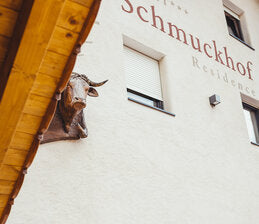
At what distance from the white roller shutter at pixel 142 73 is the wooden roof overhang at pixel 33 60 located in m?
3.99

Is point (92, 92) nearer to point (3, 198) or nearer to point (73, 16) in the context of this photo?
point (3, 198)

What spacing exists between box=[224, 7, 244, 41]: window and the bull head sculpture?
630 centimetres

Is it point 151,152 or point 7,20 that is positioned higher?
point 151,152

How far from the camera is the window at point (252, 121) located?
361 inches

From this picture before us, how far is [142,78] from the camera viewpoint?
23.3ft

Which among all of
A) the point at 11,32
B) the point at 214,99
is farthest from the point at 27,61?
the point at 214,99

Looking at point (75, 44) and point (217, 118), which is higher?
point (217, 118)

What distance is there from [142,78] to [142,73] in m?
0.11

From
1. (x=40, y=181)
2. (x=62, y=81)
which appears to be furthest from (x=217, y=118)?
(x=62, y=81)

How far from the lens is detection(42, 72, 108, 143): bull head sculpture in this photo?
4.86m

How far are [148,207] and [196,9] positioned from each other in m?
4.88

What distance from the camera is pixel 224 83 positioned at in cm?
855

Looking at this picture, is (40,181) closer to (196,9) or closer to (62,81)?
(62,81)

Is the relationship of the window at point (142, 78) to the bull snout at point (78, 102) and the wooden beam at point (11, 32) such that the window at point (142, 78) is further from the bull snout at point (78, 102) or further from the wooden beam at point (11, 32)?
the wooden beam at point (11, 32)
